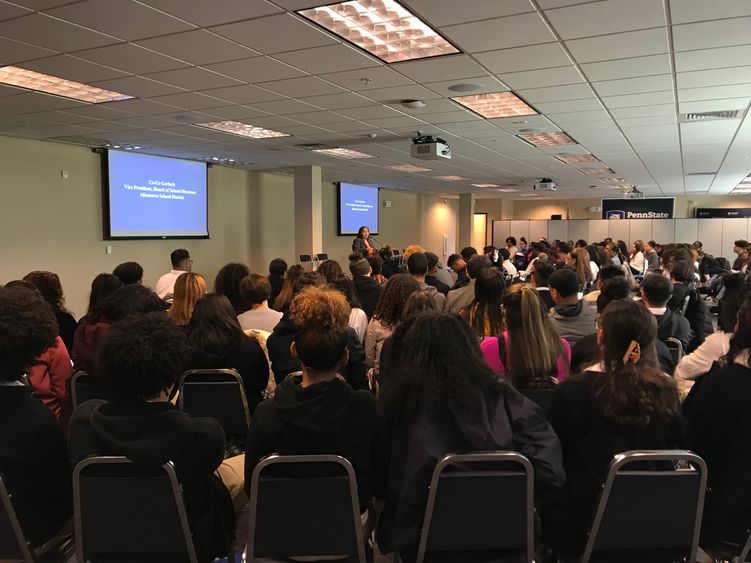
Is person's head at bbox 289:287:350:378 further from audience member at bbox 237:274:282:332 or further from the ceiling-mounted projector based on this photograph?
the ceiling-mounted projector

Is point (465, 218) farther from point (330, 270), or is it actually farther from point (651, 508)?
point (651, 508)

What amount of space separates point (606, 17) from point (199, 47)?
2736 millimetres

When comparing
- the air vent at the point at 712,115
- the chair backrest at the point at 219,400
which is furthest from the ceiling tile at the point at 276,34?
the air vent at the point at 712,115

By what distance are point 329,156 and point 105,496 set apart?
8.46 meters

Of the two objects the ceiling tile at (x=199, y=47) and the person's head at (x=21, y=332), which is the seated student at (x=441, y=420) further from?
the ceiling tile at (x=199, y=47)

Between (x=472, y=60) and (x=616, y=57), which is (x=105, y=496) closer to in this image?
(x=472, y=60)

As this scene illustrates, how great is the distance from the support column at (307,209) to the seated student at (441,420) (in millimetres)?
9403

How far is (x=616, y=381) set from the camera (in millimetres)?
1878

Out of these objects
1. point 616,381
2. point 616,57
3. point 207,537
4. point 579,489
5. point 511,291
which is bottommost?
point 207,537

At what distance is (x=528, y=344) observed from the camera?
258cm

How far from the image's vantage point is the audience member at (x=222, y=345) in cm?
297

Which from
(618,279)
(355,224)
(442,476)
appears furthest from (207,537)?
(355,224)

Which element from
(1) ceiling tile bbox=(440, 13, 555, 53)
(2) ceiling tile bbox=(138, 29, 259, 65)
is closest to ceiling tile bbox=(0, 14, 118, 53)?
(2) ceiling tile bbox=(138, 29, 259, 65)

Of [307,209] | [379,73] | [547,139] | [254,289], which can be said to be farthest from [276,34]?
[307,209]
